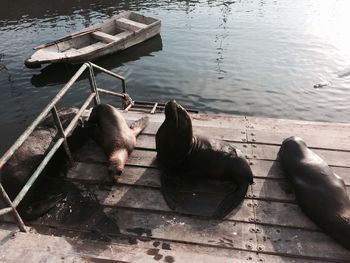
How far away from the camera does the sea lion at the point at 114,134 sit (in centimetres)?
515

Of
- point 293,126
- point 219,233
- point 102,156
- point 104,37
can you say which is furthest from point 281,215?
point 104,37

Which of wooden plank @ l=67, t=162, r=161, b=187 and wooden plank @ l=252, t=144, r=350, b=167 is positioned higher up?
wooden plank @ l=67, t=162, r=161, b=187

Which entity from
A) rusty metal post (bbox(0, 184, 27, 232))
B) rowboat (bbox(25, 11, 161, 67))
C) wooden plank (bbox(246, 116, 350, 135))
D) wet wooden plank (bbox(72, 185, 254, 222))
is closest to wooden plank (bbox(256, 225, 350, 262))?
wet wooden plank (bbox(72, 185, 254, 222))

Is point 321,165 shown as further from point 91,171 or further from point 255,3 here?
point 255,3

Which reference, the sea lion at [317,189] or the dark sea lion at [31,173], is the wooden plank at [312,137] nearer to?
the sea lion at [317,189]

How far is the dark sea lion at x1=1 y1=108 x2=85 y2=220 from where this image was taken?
458 centimetres

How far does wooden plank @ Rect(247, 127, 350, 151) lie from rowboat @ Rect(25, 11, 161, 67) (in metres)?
9.57

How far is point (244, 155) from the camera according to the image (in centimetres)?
547

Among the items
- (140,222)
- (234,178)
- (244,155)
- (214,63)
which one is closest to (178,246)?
(140,222)

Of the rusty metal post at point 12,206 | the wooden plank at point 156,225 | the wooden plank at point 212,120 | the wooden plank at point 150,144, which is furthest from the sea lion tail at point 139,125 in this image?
the rusty metal post at point 12,206

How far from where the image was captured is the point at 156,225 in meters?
4.24

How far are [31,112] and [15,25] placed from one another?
411 inches

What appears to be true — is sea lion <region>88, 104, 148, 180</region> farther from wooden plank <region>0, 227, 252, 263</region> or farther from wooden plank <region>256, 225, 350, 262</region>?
wooden plank <region>256, 225, 350, 262</region>

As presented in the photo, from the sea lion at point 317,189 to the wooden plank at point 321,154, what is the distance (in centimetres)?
18
